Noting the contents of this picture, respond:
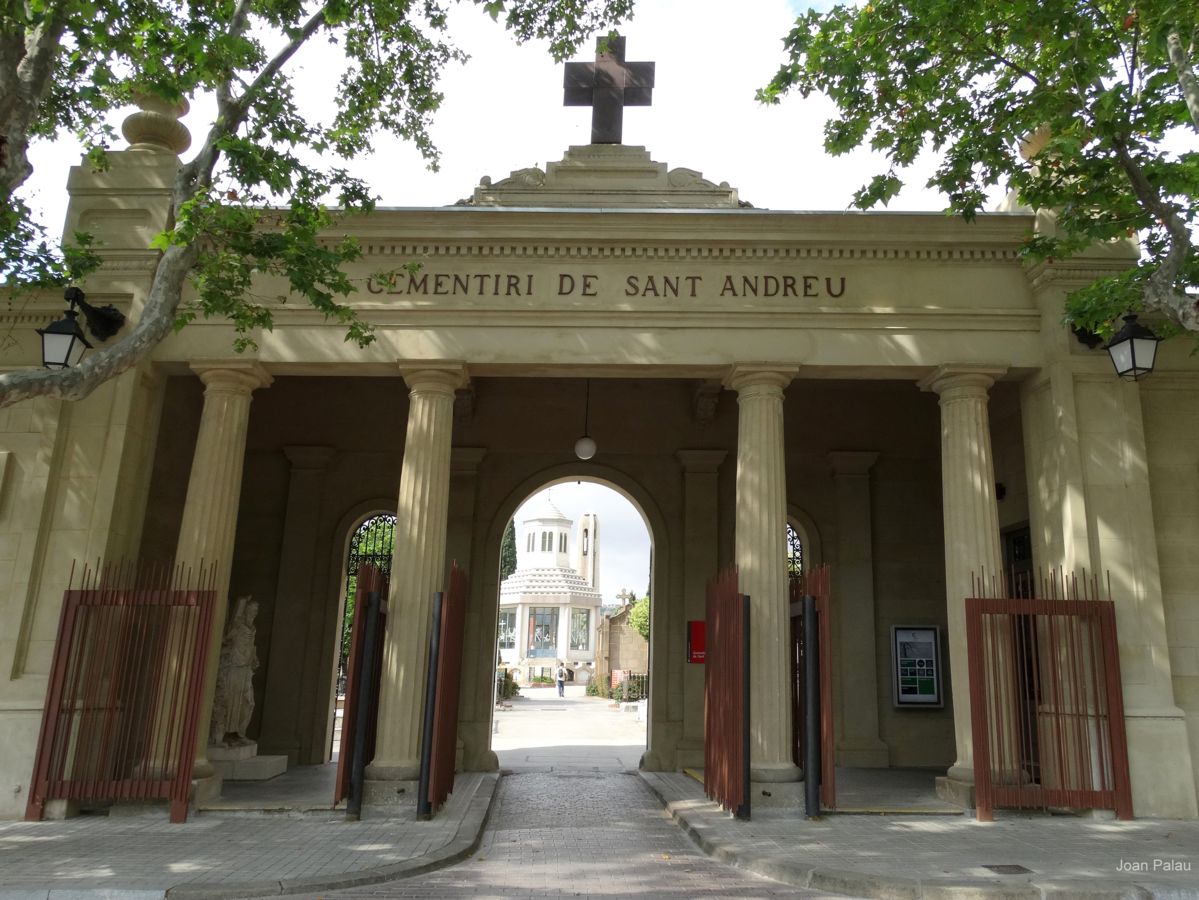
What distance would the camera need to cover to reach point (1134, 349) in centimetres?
883

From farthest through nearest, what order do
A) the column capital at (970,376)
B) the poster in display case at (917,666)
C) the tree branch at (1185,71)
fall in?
1. the poster in display case at (917,666)
2. the column capital at (970,376)
3. the tree branch at (1185,71)

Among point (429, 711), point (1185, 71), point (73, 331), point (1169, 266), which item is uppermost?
point (1185, 71)

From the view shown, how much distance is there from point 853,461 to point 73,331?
428 inches

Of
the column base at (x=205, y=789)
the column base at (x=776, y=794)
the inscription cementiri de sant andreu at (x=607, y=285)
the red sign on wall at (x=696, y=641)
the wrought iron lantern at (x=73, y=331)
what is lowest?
the column base at (x=205, y=789)

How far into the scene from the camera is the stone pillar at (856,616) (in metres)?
13.5

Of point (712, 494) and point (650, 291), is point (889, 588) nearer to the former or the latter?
point (712, 494)

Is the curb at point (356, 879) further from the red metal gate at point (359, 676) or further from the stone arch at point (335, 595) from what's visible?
the stone arch at point (335, 595)

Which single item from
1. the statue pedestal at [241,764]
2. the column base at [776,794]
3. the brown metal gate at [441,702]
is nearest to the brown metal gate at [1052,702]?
the column base at [776,794]

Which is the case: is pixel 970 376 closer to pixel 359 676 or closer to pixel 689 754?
pixel 689 754

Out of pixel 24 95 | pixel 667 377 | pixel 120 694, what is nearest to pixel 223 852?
pixel 120 694

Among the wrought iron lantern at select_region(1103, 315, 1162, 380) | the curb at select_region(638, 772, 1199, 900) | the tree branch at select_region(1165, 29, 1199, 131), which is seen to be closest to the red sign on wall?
the curb at select_region(638, 772, 1199, 900)

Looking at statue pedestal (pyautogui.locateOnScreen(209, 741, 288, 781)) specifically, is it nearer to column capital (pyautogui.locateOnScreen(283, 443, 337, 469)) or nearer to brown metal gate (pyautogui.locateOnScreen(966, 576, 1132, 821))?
column capital (pyautogui.locateOnScreen(283, 443, 337, 469))

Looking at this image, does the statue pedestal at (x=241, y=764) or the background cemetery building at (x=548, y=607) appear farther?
the background cemetery building at (x=548, y=607)

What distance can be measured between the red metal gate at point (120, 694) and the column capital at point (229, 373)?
2.32 m
